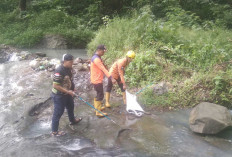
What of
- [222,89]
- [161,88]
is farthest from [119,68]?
[222,89]

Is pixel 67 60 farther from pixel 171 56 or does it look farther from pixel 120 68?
pixel 171 56

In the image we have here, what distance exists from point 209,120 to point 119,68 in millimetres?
2313

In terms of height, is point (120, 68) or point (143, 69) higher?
point (120, 68)

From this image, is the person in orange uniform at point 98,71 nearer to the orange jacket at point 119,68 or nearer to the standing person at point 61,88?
the orange jacket at point 119,68

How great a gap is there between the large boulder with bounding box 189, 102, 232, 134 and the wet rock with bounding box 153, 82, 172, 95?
4.87 ft

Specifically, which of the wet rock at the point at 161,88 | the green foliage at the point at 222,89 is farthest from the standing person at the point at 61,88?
the green foliage at the point at 222,89

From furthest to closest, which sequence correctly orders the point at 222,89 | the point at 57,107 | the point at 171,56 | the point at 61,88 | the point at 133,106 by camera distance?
1. the point at 171,56
2. the point at 222,89
3. the point at 133,106
4. the point at 57,107
5. the point at 61,88

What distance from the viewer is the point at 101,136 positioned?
14.7 ft

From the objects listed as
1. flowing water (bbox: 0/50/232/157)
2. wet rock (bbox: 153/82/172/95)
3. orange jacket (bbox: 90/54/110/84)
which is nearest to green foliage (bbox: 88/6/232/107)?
wet rock (bbox: 153/82/172/95)

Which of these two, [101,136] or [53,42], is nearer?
[101,136]

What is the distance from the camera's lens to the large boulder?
4.34 m

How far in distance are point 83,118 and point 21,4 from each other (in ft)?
57.5

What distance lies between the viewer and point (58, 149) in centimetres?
403

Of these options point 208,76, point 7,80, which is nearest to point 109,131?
point 208,76
